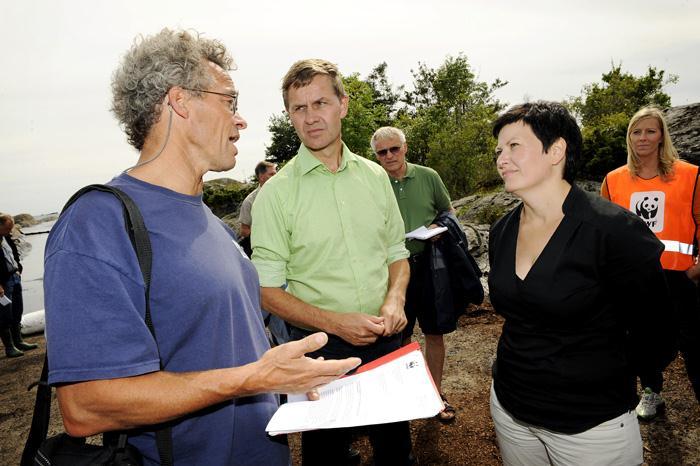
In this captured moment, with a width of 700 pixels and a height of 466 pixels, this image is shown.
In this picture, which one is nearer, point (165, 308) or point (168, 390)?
point (168, 390)

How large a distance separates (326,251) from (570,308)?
4.13 ft

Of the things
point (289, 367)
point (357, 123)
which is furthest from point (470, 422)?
point (357, 123)

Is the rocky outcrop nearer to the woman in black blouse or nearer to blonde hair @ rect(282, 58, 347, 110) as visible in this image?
the woman in black blouse

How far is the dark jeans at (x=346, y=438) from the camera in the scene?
88.4 inches

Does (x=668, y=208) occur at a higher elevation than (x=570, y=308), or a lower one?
higher

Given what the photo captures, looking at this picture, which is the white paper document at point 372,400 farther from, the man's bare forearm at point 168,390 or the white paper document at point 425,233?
the white paper document at point 425,233

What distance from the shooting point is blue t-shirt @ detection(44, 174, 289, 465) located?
100 centimetres

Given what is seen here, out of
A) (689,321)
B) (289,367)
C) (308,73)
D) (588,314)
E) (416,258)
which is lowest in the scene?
(689,321)

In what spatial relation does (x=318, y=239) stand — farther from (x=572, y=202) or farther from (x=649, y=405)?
(x=649, y=405)

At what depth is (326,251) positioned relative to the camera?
2.31m

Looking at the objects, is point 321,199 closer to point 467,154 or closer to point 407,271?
point 407,271

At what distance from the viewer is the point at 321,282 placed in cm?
232

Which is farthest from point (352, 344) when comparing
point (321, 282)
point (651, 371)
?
point (651, 371)

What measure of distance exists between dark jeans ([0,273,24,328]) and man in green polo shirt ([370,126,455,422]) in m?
6.32
